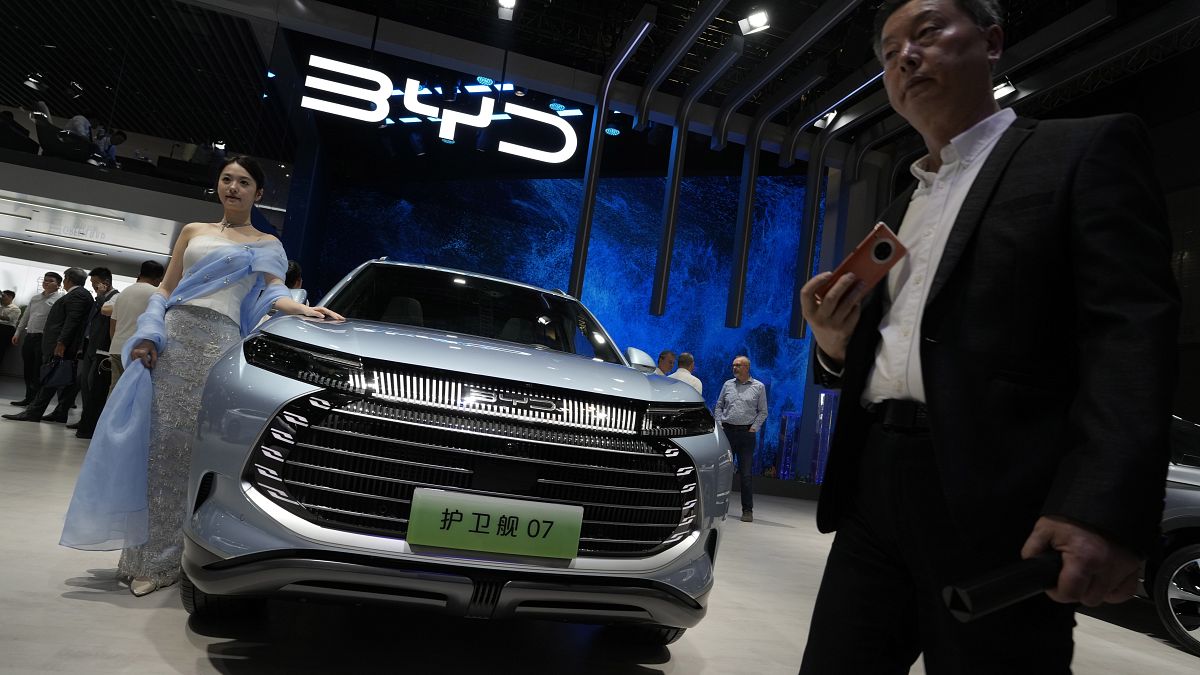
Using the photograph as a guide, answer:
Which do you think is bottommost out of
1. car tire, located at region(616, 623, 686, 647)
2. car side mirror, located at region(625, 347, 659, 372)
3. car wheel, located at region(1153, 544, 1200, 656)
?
car tire, located at region(616, 623, 686, 647)

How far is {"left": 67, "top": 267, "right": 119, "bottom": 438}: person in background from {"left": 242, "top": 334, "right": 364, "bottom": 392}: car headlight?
6.13 meters

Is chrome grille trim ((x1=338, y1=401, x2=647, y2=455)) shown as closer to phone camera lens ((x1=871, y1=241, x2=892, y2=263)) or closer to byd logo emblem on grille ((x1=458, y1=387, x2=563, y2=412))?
byd logo emblem on grille ((x1=458, y1=387, x2=563, y2=412))

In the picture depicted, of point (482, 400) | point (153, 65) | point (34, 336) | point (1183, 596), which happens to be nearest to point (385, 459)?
point (482, 400)

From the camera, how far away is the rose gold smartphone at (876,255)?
1199 millimetres

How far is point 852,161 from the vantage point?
1224 cm

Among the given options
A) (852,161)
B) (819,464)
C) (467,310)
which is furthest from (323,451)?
(852,161)

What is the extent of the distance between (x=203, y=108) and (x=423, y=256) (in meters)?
4.47

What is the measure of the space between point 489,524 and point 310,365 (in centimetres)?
66

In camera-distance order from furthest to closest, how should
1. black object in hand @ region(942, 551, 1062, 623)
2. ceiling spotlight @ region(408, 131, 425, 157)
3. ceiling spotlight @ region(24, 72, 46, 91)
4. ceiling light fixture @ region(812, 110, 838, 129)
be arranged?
ceiling spotlight @ region(24, 72, 46, 91) → ceiling spotlight @ region(408, 131, 425, 157) → ceiling light fixture @ region(812, 110, 838, 129) → black object in hand @ region(942, 551, 1062, 623)

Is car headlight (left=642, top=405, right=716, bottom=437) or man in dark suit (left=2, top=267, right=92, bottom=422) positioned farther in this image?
man in dark suit (left=2, top=267, right=92, bottom=422)

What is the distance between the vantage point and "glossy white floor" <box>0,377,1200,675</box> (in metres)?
2.34

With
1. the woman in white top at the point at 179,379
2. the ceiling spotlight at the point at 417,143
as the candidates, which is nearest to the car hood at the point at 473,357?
the woman in white top at the point at 179,379

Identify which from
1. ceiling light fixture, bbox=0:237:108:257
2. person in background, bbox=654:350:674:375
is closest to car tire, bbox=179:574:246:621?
person in background, bbox=654:350:674:375

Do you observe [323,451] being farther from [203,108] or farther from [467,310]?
[203,108]
